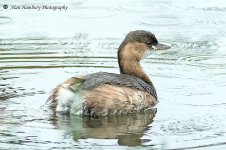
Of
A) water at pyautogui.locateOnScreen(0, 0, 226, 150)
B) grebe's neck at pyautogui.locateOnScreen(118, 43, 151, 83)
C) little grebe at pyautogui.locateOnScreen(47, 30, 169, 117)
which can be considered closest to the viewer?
water at pyautogui.locateOnScreen(0, 0, 226, 150)

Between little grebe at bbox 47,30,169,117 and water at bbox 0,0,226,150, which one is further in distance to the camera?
little grebe at bbox 47,30,169,117

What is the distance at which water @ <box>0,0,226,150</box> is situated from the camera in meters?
7.86

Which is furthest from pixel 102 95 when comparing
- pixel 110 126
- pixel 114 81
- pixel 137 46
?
pixel 137 46

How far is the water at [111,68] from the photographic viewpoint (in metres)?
7.86

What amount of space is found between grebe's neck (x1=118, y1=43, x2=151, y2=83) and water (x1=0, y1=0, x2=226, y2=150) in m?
0.35

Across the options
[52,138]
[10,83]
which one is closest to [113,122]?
[52,138]

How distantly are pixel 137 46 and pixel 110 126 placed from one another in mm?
1944

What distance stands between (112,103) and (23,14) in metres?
5.89

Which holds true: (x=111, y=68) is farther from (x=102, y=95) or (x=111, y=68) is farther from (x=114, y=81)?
(x=102, y=95)

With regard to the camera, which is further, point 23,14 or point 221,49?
point 23,14

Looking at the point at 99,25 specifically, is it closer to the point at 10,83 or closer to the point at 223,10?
the point at 223,10

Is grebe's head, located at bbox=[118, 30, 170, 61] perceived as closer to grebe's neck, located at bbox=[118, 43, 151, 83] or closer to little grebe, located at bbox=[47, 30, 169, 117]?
grebe's neck, located at bbox=[118, 43, 151, 83]

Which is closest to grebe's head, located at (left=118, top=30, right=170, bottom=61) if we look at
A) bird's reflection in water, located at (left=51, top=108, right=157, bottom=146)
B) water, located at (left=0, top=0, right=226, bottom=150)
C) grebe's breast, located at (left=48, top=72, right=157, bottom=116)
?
water, located at (left=0, top=0, right=226, bottom=150)

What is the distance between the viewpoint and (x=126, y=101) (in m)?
9.02
